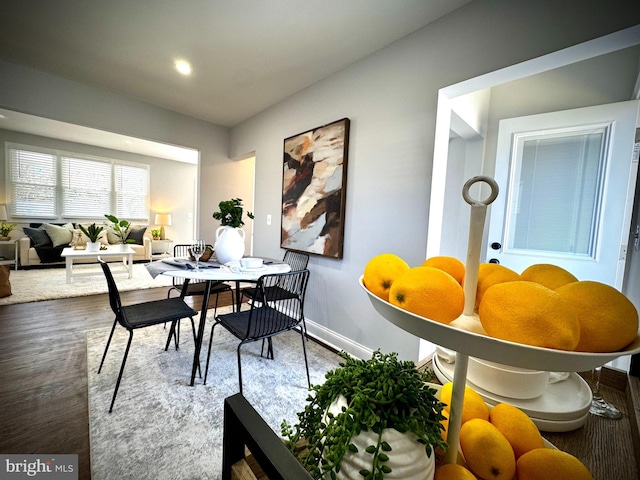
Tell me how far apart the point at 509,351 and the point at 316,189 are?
2334mm

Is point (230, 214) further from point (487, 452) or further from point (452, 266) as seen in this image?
point (487, 452)

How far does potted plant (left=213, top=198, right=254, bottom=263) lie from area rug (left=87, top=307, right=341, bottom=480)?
85cm

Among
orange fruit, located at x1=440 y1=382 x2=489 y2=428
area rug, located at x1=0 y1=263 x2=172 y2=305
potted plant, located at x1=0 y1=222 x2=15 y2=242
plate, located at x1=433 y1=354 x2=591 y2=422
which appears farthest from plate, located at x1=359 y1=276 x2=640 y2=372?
potted plant, located at x1=0 y1=222 x2=15 y2=242

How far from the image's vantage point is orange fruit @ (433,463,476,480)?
0.37 metres

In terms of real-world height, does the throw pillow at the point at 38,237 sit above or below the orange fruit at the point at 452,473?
below

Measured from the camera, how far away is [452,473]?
1.24 ft

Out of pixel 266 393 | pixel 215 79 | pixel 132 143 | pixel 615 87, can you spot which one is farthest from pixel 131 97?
pixel 615 87

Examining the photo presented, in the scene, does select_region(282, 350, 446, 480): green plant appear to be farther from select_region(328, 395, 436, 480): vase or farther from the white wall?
the white wall

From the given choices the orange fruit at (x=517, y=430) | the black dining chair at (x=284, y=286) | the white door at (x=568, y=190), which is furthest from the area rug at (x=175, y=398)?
the white door at (x=568, y=190)

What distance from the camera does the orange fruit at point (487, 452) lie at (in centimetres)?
40

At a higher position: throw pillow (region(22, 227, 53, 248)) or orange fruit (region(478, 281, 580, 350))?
orange fruit (region(478, 281, 580, 350))

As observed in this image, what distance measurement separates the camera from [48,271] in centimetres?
466

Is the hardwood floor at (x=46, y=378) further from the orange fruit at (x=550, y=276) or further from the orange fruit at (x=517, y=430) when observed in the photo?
the orange fruit at (x=550, y=276)

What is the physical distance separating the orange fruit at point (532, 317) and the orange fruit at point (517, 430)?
0.82 ft
